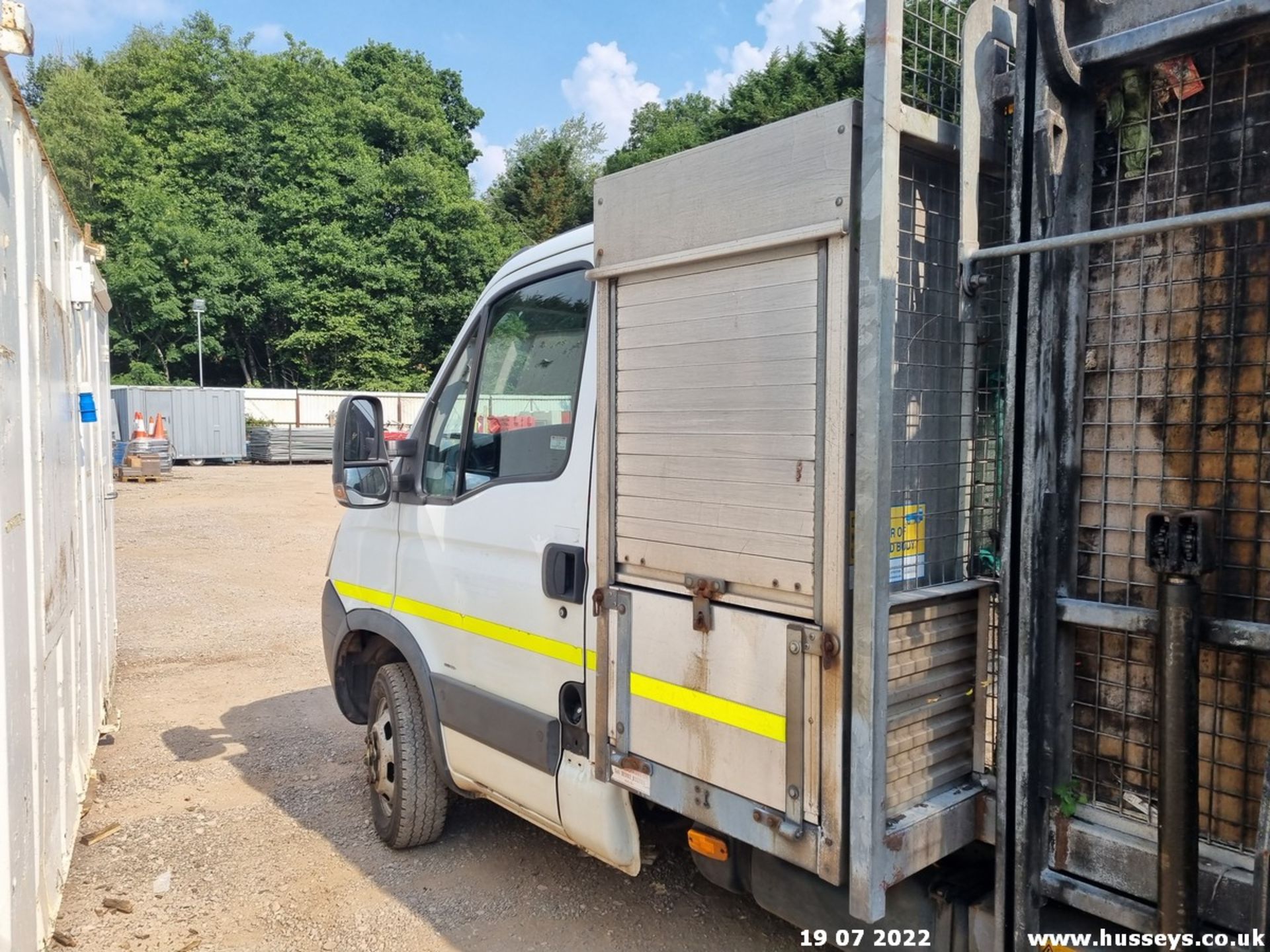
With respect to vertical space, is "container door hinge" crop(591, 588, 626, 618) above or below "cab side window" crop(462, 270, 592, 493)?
below

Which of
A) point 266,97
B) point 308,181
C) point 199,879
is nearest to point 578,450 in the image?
point 199,879

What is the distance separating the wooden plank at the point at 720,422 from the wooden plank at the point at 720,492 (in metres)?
0.13

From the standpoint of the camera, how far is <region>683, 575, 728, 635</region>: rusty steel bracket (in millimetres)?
2369

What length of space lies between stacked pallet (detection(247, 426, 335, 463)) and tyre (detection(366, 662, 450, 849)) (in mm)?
25707

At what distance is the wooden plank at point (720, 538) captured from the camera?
7.22 feet

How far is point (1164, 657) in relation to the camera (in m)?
1.76

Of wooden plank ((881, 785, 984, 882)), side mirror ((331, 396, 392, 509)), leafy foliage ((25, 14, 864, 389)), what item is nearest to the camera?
wooden plank ((881, 785, 984, 882))

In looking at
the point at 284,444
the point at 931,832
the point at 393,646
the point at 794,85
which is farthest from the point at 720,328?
the point at 794,85

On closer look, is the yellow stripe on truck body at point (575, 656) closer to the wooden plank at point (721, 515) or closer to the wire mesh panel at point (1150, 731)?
the wooden plank at point (721, 515)

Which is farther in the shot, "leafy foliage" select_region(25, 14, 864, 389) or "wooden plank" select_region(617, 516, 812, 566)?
"leafy foliage" select_region(25, 14, 864, 389)

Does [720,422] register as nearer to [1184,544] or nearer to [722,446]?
[722,446]

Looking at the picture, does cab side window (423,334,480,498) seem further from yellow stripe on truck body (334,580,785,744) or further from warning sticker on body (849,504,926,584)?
warning sticker on body (849,504,926,584)

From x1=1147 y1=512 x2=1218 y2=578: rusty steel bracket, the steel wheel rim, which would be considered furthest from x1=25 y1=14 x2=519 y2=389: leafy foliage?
x1=1147 y1=512 x2=1218 y2=578: rusty steel bracket

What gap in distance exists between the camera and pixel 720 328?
236 centimetres
